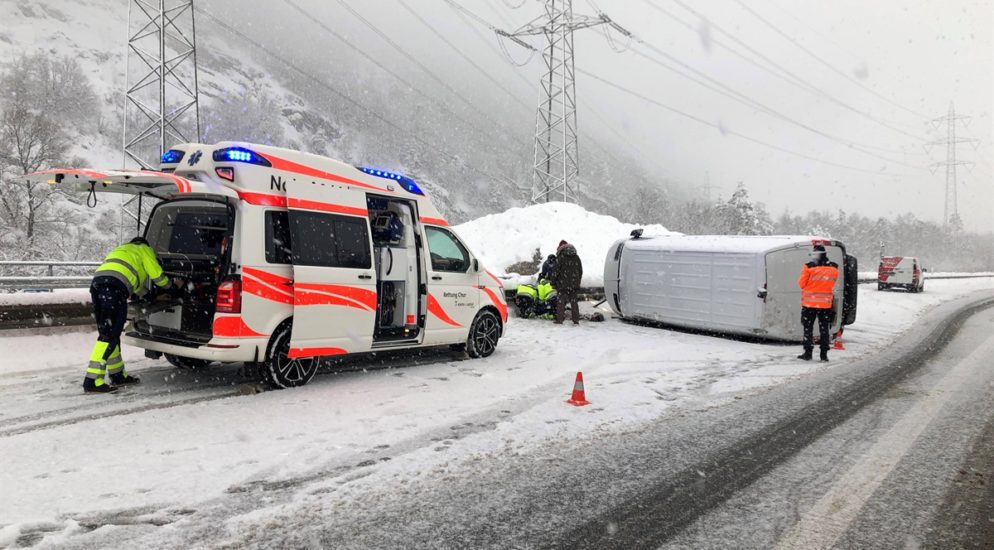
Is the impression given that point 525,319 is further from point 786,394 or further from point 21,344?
point 21,344

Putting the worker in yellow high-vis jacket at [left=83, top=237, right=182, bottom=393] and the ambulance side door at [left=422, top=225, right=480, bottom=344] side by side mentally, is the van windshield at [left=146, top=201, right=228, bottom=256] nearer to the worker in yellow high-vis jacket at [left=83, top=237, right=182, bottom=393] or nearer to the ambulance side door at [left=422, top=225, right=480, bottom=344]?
the worker in yellow high-vis jacket at [left=83, top=237, right=182, bottom=393]

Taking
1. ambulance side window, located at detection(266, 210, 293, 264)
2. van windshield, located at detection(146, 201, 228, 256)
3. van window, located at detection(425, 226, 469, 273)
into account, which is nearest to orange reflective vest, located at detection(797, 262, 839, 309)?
van window, located at detection(425, 226, 469, 273)

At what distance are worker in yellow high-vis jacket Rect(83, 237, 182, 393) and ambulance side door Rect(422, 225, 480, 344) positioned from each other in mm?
3167

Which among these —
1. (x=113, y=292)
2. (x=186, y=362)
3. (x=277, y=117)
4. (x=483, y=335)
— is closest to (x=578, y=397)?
(x=483, y=335)

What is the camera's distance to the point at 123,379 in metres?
6.14

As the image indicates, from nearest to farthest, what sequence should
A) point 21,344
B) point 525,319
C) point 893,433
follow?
1. point 893,433
2. point 21,344
3. point 525,319

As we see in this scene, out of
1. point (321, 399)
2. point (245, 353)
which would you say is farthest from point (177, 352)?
point (321, 399)

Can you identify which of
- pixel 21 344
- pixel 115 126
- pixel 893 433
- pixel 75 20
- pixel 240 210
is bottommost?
pixel 893 433

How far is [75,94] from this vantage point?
293 feet

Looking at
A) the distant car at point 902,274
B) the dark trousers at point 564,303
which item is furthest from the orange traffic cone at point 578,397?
the distant car at point 902,274

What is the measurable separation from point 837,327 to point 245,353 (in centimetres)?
1048

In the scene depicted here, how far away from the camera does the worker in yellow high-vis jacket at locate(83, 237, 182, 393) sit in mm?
5707

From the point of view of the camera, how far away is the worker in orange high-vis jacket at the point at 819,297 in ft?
29.9

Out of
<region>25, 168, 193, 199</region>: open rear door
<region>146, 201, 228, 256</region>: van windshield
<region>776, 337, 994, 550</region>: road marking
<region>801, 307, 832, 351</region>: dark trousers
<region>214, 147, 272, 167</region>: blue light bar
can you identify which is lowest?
<region>776, 337, 994, 550</region>: road marking
